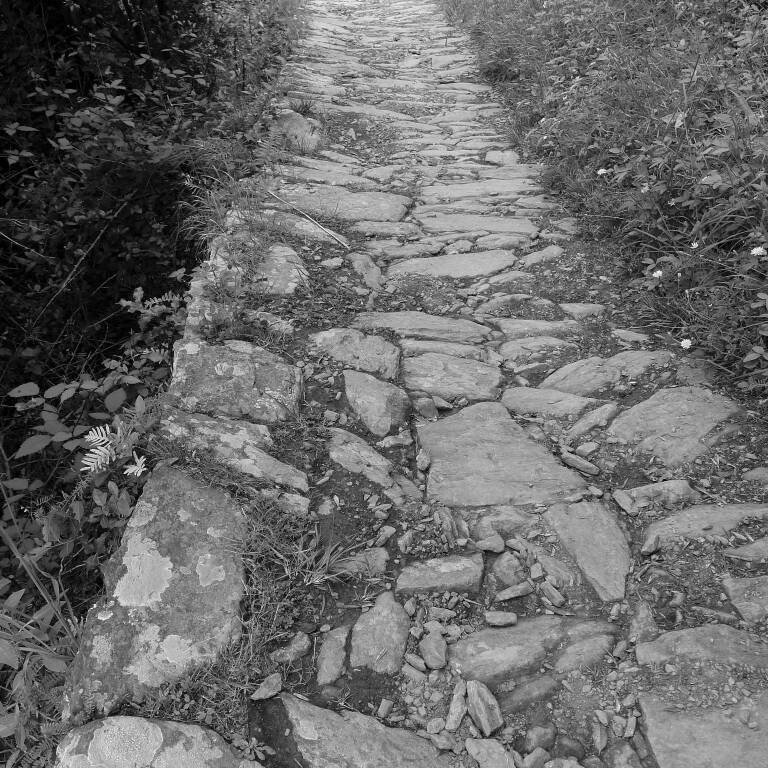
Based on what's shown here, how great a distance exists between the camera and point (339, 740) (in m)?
1.37

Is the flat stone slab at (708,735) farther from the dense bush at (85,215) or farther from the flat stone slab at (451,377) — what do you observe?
the dense bush at (85,215)

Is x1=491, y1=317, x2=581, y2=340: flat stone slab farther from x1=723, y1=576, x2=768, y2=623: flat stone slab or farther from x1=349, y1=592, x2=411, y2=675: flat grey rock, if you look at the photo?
x1=349, y1=592, x2=411, y2=675: flat grey rock

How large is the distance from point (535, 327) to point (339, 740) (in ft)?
6.24

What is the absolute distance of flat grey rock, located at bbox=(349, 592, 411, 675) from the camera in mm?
1532

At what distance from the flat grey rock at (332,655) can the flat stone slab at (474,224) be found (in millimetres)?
2515

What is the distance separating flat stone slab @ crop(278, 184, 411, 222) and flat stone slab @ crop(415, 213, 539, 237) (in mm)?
180

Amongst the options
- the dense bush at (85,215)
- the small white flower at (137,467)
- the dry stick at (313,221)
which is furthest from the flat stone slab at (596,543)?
the dry stick at (313,221)

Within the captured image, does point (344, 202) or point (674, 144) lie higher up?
point (674, 144)

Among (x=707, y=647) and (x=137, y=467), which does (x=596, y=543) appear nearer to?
(x=707, y=647)

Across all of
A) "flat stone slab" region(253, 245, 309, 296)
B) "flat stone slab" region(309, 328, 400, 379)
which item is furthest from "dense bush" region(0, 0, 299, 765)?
"flat stone slab" region(309, 328, 400, 379)

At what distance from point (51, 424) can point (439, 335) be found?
1553mm

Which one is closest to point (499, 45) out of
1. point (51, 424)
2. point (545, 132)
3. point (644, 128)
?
point (545, 132)

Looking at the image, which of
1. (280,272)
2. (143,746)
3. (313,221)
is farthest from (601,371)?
(143,746)

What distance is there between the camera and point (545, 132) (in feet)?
14.5
